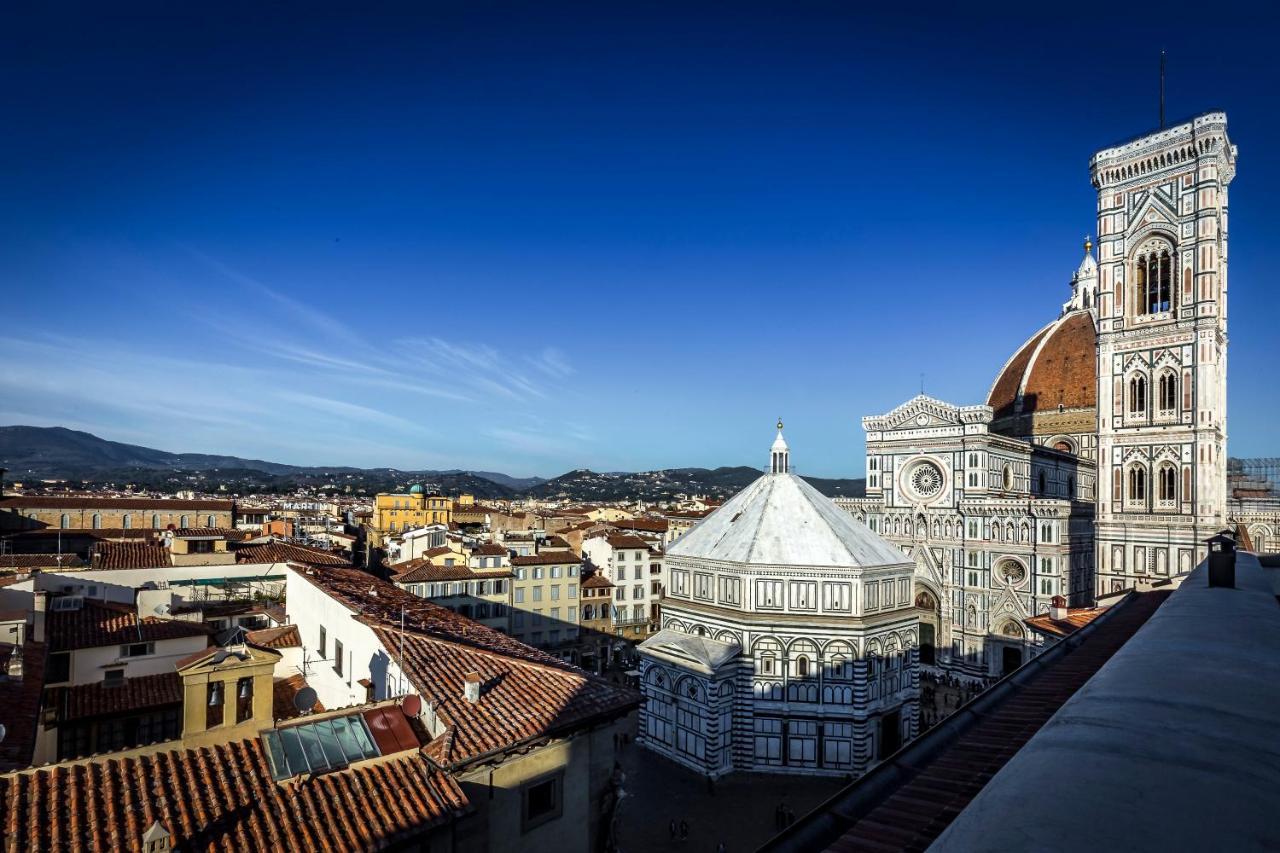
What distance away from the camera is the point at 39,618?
1831cm

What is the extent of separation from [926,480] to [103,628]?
146 ft

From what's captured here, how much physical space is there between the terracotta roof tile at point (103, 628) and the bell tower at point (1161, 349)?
1902 inches

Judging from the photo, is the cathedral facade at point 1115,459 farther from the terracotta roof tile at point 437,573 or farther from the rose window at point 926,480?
the terracotta roof tile at point 437,573

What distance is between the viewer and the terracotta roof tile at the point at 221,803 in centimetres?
778

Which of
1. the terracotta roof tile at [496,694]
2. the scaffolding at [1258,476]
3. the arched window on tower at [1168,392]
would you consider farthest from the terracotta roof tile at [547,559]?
the scaffolding at [1258,476]

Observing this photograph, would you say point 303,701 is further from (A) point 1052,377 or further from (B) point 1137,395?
(A) point 1052,377

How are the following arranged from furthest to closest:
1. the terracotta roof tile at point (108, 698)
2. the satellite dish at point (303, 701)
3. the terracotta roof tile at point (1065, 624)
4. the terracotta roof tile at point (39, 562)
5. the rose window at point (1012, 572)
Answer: the rose window at point (1012, 572) < the terracotta roof tile at point (39, 562) < the terracotta roof tile at point (1065, 624) < the terracotta roof tile at point (108, 698) < the satellite dish at point (303, 701)

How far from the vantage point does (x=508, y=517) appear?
87.3 meters

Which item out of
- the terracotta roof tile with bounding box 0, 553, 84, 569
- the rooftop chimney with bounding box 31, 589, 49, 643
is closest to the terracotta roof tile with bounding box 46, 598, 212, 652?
the rooftop chimney with bounding box 31, 589, 49, 643

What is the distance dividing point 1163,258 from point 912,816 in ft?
171

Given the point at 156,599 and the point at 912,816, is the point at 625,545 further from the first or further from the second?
the point at 912,816

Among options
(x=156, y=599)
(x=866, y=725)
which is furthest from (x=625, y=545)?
(x=156, y=599)

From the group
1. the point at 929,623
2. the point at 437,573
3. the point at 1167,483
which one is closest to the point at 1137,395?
the point at 1167,483

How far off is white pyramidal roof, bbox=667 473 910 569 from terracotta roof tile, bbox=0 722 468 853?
22519 mm
